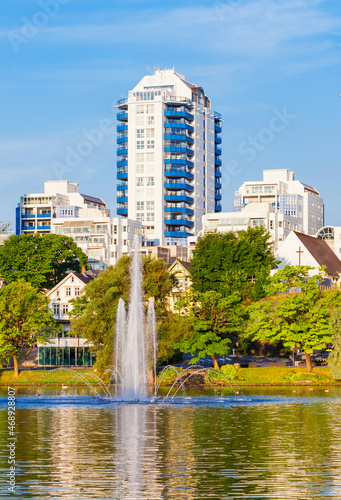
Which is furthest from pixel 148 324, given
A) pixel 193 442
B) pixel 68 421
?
pixel 193 442

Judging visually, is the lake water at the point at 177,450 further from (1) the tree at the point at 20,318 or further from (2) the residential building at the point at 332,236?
(2) the residential building at the point at 332,236

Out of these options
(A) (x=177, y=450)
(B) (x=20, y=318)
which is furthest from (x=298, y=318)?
(A) (x=177, y=450)

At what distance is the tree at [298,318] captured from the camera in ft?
303

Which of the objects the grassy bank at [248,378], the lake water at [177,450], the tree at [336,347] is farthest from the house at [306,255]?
the lake water at [177,450]

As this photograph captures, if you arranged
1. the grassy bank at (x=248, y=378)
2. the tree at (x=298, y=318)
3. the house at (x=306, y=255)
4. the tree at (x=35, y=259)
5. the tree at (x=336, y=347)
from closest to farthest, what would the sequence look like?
the tree at (x=336, y=347)
the grassy bank at (x=248, y=378)
the tree at (x=298, y=318)
the tree at (x=35, y=259)
the house at (x=306, y=255)

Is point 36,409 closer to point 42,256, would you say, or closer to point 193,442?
point 193,442

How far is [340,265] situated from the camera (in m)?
145

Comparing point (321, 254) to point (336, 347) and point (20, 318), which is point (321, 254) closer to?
point (336, 347)

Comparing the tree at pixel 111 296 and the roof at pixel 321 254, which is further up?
the roof at pixel 321 254

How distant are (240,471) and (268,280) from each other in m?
71.6

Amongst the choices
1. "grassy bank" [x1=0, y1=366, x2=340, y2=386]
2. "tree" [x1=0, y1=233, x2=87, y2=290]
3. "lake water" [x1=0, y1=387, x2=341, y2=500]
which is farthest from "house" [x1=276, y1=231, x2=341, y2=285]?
"lake water" [x1=0, y1=387, x2=341, y2=500]

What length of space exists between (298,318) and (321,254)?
48849 mm

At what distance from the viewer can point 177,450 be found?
38406 mm

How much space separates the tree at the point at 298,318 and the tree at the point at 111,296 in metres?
9.99
